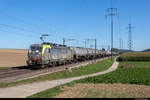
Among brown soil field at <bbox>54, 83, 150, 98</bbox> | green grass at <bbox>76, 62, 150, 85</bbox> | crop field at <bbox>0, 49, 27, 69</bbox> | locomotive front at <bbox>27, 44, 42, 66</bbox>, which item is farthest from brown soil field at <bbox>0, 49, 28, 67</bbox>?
brown soil field at <bbox>54, 83, 150, 98</bbox>

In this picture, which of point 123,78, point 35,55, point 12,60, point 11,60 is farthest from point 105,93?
point 12,60

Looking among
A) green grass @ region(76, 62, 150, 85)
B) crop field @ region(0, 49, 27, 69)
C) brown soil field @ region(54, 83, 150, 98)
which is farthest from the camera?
crop field @ region(0, 49, 27, 69)

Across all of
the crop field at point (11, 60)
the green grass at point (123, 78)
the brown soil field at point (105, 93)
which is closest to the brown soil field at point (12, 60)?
the crop field at point (11, 60)

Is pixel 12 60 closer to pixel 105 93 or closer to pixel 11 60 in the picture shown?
pixel 11 60

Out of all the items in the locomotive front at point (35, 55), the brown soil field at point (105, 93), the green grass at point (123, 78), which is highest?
the locomotive front at point (35, 55)

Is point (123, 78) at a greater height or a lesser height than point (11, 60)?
lesser

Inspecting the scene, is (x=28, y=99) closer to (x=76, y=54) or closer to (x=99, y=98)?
(x=99, y=98)

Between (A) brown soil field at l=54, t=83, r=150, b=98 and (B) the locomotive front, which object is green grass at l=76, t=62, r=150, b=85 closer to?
(A) brown soil field at l=54, t=83, r=150, b=98

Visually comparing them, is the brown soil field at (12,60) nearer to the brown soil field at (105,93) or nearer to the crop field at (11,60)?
the crop field at (11,60)

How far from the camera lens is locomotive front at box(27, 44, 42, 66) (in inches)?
1016

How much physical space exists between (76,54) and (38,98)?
3818 centimetres

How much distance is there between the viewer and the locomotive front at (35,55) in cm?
2581

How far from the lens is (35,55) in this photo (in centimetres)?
2602

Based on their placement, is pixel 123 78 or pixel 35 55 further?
pixel 35 55
